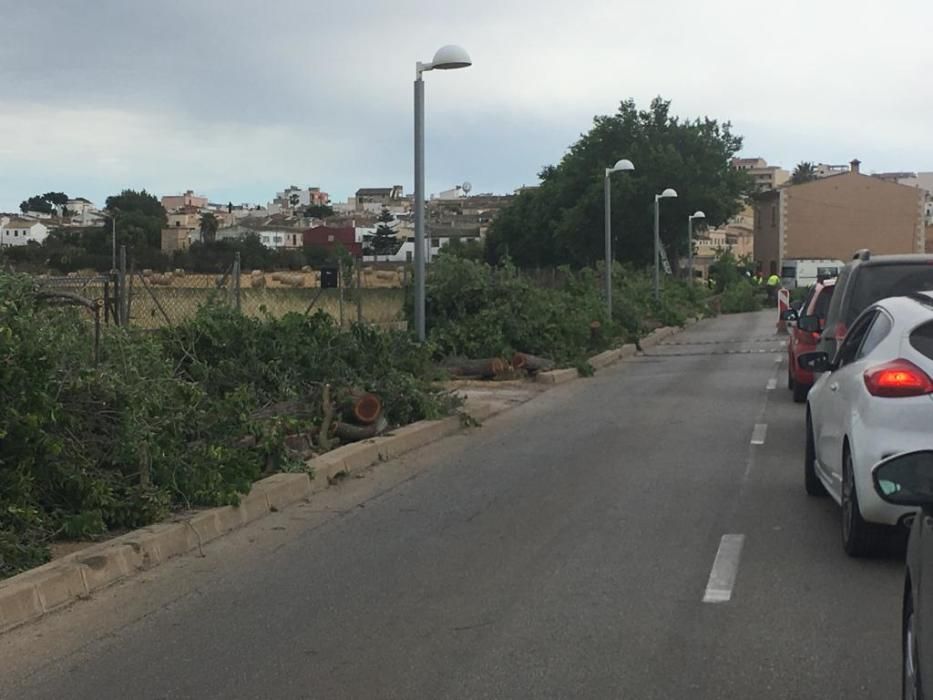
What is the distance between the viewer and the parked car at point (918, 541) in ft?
11.5

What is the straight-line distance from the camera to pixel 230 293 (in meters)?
15.4

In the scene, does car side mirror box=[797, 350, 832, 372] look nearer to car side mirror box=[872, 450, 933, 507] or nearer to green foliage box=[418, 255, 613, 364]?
car side mirror box=[872, 450, 933, 507]

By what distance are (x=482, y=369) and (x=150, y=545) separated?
1302 cm

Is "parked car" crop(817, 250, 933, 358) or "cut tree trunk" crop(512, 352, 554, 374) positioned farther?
"cut tree trunk" crop(512, 352, 554, 374)

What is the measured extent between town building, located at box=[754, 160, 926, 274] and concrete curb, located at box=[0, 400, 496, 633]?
78.5 m

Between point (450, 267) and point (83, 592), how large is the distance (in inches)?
625

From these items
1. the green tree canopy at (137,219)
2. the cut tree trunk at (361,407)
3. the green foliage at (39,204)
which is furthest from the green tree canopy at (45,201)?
the cut tree trunk at (361,407)

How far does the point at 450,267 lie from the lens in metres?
22.3

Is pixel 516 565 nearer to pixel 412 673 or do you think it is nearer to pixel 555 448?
pixel 412 673

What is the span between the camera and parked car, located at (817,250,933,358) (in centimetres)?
1144

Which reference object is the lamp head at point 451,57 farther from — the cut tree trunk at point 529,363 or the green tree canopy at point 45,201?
the green tree canopy at point 45,201

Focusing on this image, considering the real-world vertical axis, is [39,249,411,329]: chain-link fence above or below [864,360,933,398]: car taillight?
above

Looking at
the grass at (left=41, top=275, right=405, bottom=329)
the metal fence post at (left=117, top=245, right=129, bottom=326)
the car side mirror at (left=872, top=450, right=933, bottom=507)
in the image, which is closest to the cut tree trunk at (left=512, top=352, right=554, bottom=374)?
the grass at (left=41, top=275, right=405, bottom=329)

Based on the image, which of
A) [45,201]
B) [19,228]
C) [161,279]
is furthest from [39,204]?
[161,279]
